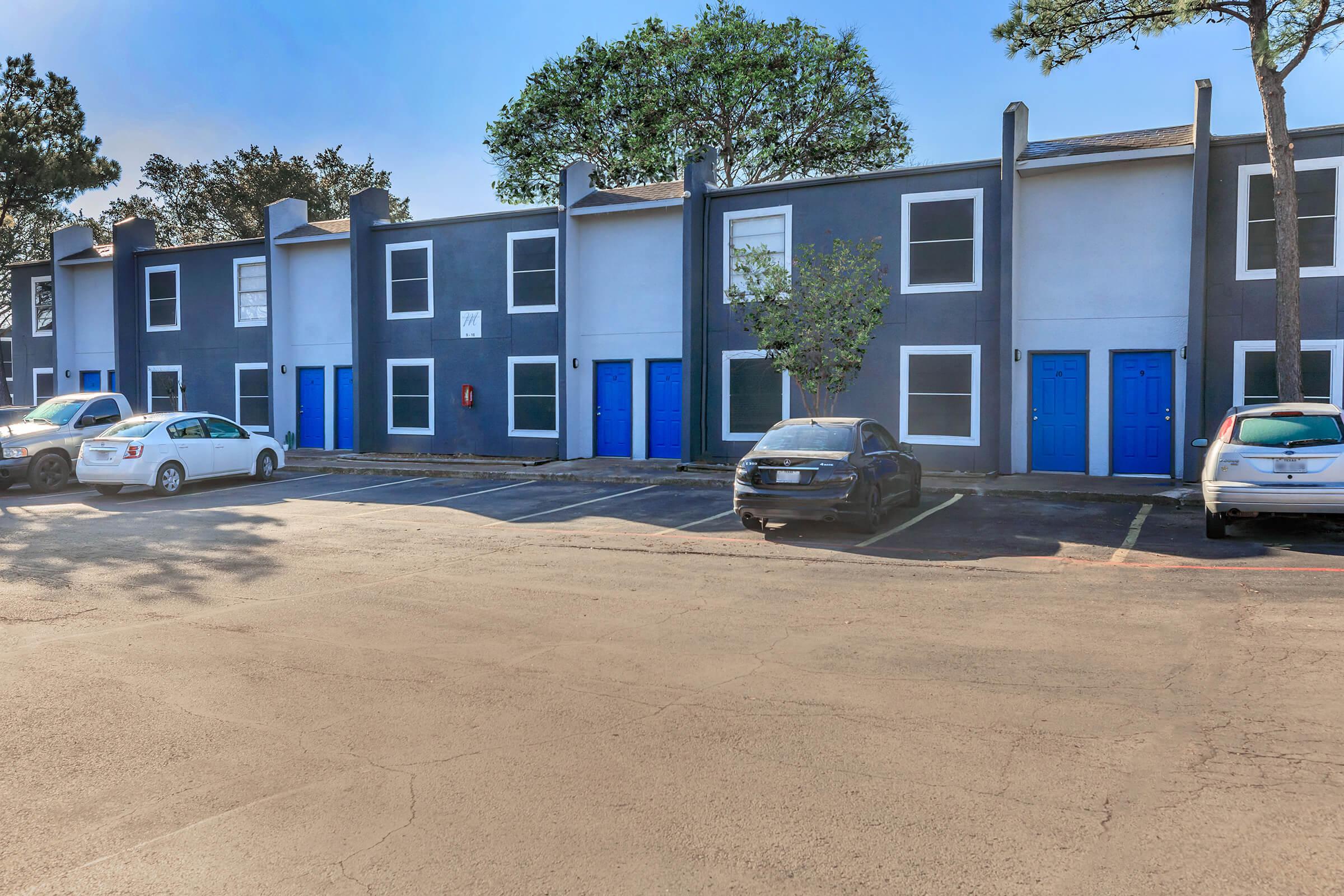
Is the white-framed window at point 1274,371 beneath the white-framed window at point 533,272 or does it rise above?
beneath

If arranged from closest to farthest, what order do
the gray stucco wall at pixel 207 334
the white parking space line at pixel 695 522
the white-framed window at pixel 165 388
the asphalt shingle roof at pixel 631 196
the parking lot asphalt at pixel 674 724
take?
1. the parking lot asphalt at pixel 674 724
2. the white parking space line at pixel 695 522
3. the asphalt shingle roof at pixel 631 196
4. the gray stucco wall at pixel 207 334
5. the white-framed window at pixel 165 388

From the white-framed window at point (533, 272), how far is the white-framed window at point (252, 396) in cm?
877

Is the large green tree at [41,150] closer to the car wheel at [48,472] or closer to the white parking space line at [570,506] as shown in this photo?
the car wheel at [48,472]

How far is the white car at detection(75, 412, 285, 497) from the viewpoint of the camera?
1700cm

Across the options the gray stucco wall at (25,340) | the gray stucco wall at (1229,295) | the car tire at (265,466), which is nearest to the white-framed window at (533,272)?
the car tire at (265,466)

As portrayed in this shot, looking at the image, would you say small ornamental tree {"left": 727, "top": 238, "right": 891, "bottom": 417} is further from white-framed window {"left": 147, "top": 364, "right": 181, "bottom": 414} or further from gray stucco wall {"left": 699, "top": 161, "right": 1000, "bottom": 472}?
white-framed window {"left": 147, "top": 364, "right": 181, "bottom": 414}

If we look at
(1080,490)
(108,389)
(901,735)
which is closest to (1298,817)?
(901,735)

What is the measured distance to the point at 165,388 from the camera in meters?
30.6

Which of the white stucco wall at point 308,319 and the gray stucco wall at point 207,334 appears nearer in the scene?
the white stucco wall at point 308,319

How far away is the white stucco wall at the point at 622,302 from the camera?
22688 mm

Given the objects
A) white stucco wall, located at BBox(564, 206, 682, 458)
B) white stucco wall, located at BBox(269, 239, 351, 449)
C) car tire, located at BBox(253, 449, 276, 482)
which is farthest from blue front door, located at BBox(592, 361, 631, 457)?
white stucco wall, located at BBox(269, 239, 351, 449)

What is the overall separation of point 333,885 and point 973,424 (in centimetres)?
1735

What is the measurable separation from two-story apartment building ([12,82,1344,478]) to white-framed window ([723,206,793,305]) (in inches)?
2.2

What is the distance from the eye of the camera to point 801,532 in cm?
1298
